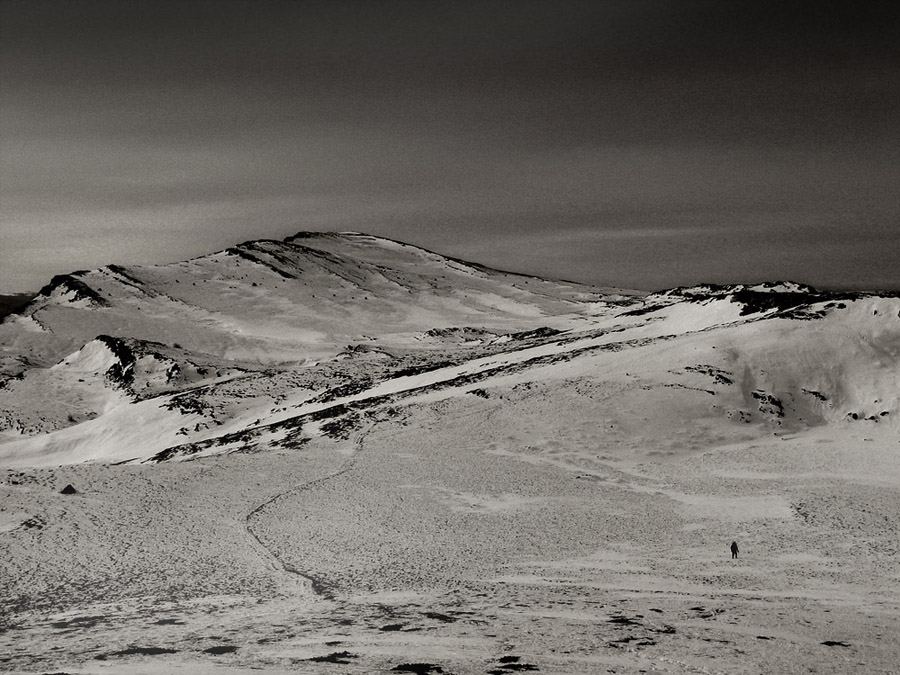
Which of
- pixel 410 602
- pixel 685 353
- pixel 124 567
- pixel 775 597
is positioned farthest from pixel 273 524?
pixel 685 353

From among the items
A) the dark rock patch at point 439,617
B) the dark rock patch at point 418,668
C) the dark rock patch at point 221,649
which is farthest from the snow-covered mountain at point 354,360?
the dark rock patch at point 221,649

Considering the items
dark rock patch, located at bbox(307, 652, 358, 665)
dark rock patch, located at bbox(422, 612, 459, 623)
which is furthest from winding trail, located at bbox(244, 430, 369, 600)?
dark rock patch, located at bbox(307, 652, 358, 665)

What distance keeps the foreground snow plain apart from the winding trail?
145mm

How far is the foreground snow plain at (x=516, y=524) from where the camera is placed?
18.7m

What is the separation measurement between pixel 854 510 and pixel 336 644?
922 inches

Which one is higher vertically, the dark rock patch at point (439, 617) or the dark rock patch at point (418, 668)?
the dark rock patch at point (418, 668)

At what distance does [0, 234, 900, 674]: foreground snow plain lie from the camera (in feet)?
61.4

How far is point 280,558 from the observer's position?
1069 inches

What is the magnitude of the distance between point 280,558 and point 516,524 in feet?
31.5

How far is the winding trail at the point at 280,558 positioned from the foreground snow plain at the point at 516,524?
0.15 meters

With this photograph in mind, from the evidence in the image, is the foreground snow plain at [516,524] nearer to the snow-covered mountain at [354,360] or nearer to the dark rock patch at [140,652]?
the dark rock patch at [140,652]

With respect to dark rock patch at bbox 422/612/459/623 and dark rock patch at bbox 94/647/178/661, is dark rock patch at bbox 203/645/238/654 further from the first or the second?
dark rock patch at bbox 422/612/459/623

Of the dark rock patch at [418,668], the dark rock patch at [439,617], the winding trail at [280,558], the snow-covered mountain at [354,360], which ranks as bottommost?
the winding trail at [280,558]

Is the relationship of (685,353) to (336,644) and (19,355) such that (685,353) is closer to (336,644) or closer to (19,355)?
(336,644)
